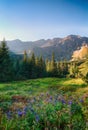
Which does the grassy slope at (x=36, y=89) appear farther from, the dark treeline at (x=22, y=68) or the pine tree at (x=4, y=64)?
the dark treeline at (x=22, y=68)

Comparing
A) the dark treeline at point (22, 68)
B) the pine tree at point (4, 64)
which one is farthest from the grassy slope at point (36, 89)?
the dark treeline at point (22, 68)

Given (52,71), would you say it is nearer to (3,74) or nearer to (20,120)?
(3,74)

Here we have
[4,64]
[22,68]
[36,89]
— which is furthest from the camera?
[22,68]

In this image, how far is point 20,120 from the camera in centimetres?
618

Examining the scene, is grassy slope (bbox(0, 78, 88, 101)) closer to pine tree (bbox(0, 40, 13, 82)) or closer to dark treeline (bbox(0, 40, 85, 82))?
pine tree (bbox(0, 40, 13, 82))

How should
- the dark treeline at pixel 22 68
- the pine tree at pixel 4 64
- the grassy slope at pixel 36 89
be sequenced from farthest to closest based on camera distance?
the dark treeline at pixel 22 68
the pine tree at pixel 4 64
the grassy slope at pixel 36 89

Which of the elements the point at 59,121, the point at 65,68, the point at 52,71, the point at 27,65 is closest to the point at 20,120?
the point at 59,121

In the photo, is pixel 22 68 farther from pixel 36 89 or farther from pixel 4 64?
pixel 36 89

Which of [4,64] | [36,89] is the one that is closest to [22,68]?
[4,64]

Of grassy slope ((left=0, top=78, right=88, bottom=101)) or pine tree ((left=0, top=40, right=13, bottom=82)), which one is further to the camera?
pine tree ((left=0, top=40, right=13, bottom=82))

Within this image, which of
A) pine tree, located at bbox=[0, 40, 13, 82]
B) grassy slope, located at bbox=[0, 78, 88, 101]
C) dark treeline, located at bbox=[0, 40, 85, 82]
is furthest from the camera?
dark treeline, located at bbox=[0, 40, 85, 82]

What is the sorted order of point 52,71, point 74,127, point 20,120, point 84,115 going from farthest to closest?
1. point 52,71
2. point 84,115
3. point 20,120
4. point 74,127

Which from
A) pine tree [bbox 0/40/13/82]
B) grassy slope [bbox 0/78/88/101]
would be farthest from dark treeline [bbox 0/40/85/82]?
grassy slope [bbox 0/78/88/101]

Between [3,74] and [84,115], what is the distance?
164 ft
